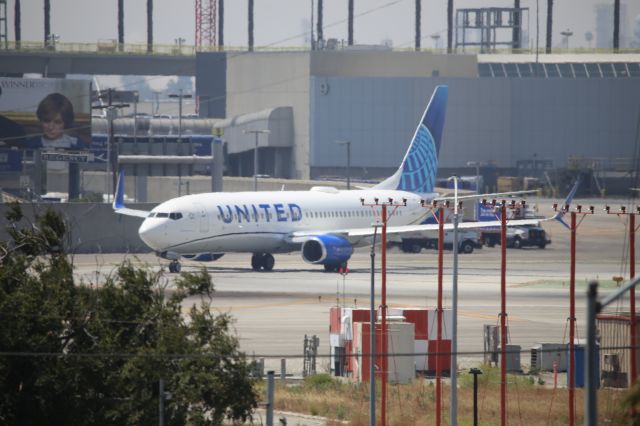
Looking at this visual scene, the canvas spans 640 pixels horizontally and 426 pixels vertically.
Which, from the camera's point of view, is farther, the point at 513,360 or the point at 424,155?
the point at 424,155

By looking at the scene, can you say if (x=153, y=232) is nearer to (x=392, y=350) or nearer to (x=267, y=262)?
(x=267, y=262)

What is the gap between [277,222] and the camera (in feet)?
231

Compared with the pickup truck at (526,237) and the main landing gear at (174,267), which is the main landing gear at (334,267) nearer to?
Answer: the main landing gear at (174,267)

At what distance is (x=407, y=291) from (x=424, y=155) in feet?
73.5

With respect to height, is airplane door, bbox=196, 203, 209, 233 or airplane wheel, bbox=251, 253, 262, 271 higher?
airplane door, bbox=196, 203, 209, 233

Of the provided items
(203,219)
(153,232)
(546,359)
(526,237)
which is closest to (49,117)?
(203,219)

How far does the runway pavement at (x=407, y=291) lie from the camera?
4616 centimetres

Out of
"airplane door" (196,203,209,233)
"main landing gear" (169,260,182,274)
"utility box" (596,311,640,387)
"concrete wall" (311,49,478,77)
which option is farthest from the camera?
"concrete wall" (311,49,478,77)

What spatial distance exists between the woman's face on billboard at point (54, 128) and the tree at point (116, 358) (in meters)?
66.3

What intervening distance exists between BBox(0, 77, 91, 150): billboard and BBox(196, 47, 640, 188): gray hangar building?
4235 centimetres

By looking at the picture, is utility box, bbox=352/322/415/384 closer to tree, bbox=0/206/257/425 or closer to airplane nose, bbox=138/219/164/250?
tree, bbox=0/206/257/425

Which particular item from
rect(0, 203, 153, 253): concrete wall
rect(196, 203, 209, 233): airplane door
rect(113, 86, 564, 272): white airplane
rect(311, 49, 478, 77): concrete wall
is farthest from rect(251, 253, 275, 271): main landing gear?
rect(311, 49, 478, 77): concrete wall

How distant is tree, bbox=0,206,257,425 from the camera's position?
26.5 metres

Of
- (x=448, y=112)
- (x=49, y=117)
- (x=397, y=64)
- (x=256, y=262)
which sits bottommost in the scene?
(x=256, y=262)
